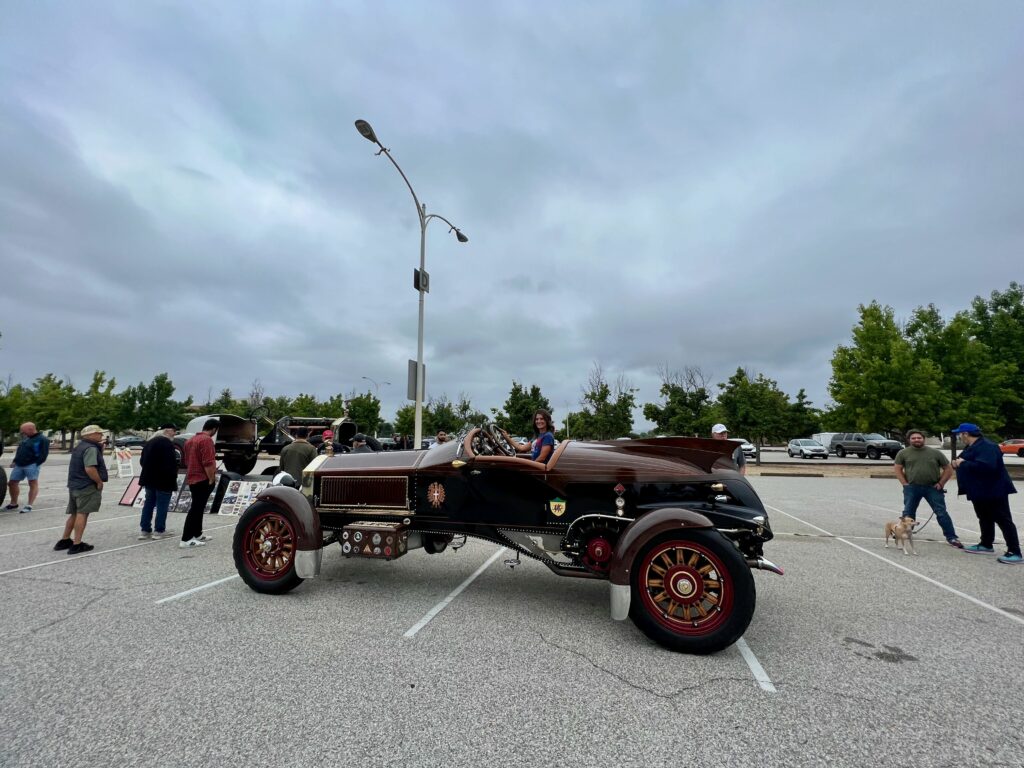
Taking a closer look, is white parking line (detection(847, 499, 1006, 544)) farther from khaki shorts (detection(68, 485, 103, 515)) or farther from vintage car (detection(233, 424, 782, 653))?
khaki shorts (detection(68, 485, 103, 515))

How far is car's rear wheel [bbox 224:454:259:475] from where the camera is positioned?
1298 cm

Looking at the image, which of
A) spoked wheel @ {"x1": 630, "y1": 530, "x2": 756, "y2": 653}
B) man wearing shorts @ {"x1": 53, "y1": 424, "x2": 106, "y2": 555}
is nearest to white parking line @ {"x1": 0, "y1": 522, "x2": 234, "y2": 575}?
man wearing shorts @ {"x1": 53, "y1": 424, "x2": 106, "y2": 555}

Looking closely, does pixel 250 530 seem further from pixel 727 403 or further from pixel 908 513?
pixel 727 403

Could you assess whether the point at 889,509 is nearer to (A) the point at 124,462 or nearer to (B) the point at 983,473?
(B) the point at 983,473

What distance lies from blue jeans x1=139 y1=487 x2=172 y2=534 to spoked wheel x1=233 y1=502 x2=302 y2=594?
3.47 m

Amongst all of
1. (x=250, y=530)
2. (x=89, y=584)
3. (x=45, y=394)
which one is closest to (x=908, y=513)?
(x=250, y=530)

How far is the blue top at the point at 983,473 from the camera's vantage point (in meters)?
6.11

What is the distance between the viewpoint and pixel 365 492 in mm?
4820

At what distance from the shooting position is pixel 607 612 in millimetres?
4227

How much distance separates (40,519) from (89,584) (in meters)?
5.50

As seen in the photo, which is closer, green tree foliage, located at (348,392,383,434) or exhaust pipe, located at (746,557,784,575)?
exhaust pipe, located at (746,557,784,575)

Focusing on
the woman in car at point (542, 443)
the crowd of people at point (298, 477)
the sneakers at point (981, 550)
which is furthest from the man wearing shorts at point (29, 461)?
the sneakers at point (981, 550)

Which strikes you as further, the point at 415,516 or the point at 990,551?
the point at 990,551

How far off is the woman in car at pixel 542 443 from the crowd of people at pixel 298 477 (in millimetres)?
14
